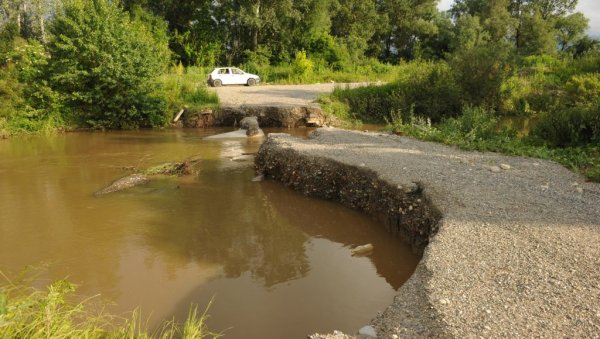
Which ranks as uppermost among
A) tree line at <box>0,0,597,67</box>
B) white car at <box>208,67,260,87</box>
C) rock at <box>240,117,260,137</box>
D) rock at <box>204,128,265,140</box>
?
tree line at <box>0,0,597,67</box>

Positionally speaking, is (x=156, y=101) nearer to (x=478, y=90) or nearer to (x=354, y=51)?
(x=478, y=90)

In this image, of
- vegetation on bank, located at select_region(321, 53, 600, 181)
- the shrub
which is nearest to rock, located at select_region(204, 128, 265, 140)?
vegetation on bank, located at select_region(321, 53, 600, 181)

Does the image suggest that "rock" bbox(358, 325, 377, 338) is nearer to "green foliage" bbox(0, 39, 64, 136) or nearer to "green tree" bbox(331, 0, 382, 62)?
"green foliage" bbox(0, 39, 64, 136)

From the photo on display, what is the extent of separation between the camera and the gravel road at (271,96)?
19.7 meters

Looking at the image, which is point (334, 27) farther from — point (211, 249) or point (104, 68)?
point (211, 249)

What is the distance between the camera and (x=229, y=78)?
27141mm

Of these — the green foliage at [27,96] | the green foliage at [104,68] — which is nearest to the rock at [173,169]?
the green foliage at [104,68]

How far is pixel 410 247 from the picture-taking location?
6.55 metres

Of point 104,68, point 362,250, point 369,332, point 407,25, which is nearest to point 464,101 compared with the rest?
point 362,250

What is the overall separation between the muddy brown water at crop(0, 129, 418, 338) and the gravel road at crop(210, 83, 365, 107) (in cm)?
882

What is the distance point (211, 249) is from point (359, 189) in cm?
295

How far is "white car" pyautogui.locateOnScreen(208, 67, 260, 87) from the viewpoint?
87.5 ft

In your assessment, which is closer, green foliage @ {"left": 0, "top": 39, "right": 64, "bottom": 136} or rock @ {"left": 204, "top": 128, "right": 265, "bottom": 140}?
rock @ {"left": 204, "top": 128, "right": 265, "bottom": 140}

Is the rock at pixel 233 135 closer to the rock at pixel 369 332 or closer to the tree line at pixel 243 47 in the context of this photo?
the tree line at pixel 243 47
